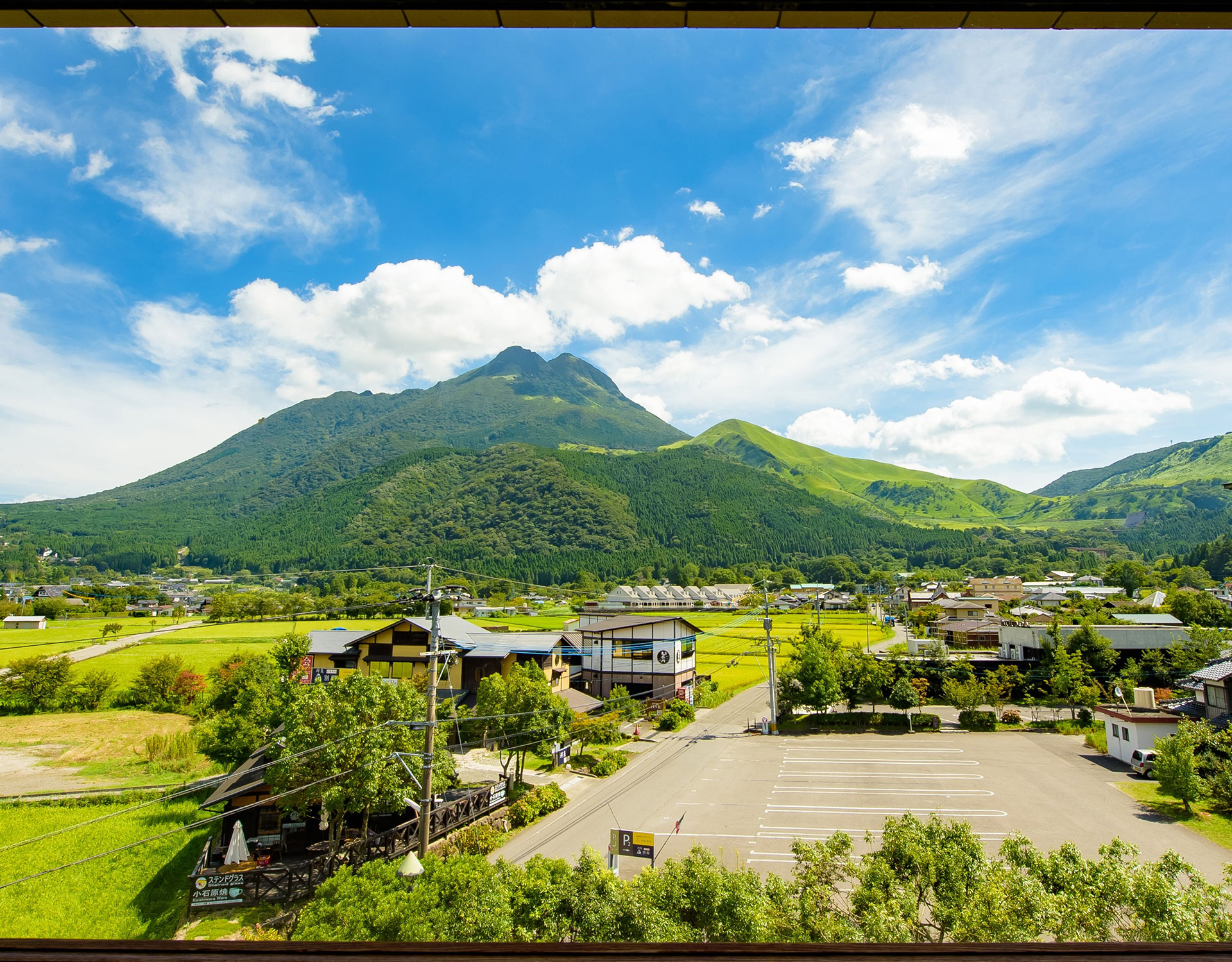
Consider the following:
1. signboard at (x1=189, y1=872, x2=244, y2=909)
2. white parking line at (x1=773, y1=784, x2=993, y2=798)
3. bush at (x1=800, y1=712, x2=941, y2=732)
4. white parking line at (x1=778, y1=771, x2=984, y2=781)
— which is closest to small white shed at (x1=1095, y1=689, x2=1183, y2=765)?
white parking line at (x1=778, y1=771, x2=984, y2=781)

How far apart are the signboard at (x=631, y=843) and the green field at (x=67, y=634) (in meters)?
47.0

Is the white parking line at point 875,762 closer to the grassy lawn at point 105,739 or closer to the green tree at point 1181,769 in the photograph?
the green tree at point 1181,769

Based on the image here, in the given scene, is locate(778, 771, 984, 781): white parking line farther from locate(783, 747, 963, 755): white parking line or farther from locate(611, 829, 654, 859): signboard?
locate(611, 829, 654, 859): signboard

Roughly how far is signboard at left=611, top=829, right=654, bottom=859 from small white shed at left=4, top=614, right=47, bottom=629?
71.9 m

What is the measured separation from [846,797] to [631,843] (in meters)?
9.33

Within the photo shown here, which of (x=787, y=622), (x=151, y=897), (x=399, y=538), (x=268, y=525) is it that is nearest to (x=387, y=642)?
(x=151, y=897)

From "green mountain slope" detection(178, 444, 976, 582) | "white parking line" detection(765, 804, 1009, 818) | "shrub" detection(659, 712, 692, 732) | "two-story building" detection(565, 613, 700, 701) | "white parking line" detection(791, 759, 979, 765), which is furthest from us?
"green mountain slope" detection(178, 444, 976, 582)

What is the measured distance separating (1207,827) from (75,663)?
193 feet

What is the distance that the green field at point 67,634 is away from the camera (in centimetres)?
4469

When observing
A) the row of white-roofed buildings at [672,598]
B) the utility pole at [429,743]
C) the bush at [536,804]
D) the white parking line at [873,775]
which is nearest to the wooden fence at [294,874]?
the utility pole at [429,743]

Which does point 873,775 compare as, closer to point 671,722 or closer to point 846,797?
point 846,797

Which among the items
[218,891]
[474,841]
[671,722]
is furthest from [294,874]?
[671,722]

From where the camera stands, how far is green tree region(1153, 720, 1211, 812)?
57.0 ft

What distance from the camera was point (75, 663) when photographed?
40.8 meters
